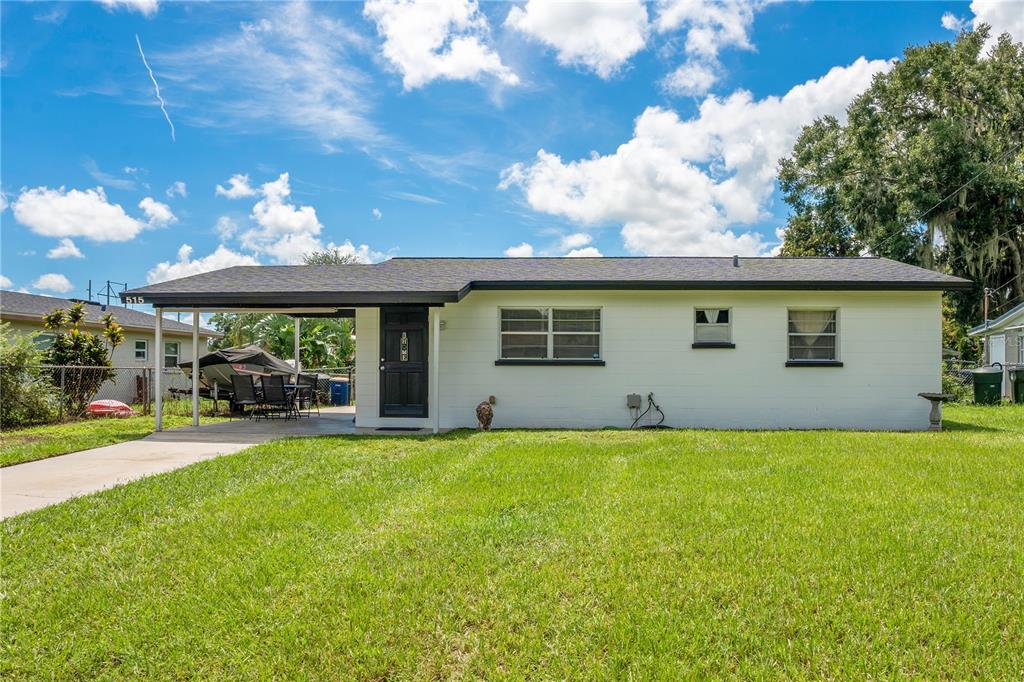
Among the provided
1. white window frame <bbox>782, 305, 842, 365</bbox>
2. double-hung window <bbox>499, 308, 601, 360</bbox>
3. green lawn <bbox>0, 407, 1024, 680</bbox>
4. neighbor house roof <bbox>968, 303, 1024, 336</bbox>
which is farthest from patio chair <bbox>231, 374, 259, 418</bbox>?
neighbor house roof <bbox>968, 303, 1024, 336</bbox>

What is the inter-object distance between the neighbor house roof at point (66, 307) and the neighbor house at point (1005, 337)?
92.3 feet

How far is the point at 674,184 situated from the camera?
19.2 m

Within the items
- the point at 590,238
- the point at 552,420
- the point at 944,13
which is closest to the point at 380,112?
the point at 552,420

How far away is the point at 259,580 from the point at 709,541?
3.15m

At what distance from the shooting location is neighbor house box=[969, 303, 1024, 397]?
20.2 metres

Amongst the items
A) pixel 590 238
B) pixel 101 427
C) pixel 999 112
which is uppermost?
pixel 999 112

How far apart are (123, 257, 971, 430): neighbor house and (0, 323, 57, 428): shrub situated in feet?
11.9

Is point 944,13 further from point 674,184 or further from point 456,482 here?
point 456,482

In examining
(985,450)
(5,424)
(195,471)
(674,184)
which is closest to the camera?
(195,471)

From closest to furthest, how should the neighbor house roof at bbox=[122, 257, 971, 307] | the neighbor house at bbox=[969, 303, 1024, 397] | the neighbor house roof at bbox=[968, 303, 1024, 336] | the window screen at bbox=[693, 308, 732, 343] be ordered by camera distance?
the neighbor house roof at bbox=[122, 257, 971, 307] → the window screen at bbox=[693, 308, 732, 343] → the neighbor house roof at bbox=[968, 303, 1024, 336] → the neighbor house at bbox=[969, 303, 1024, 397]

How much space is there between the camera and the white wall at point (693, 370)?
1091cm

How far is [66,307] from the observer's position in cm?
1900

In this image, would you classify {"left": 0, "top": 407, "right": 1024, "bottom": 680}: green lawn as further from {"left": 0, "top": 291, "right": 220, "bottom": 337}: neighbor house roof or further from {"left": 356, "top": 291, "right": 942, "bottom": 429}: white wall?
{"left": 0, "top": 291, "right": 220, "bottom": 337}: neighbor house roof

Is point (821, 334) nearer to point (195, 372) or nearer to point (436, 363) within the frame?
point (436, 363)
